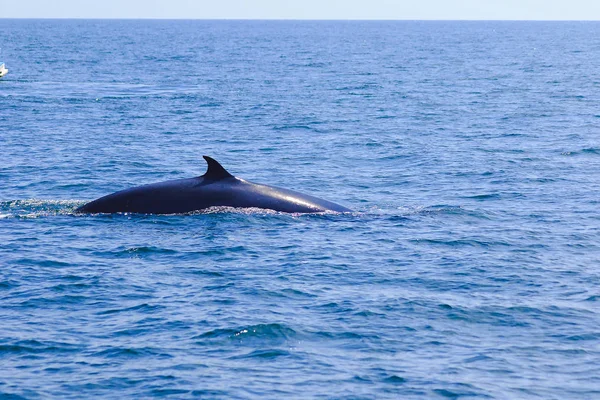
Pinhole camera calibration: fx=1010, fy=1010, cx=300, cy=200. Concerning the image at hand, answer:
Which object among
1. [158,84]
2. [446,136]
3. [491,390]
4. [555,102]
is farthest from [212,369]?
[158,84]

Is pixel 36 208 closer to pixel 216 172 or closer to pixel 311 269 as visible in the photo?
pixel 216 172

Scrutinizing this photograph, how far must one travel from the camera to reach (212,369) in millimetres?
16078

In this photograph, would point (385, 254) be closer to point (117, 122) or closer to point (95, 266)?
point (95, 266)

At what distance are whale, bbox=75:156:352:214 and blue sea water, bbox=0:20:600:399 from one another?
1.01ft

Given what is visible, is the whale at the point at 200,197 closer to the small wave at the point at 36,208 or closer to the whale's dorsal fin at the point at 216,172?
the whale's dorsal fin at the point at 216,172

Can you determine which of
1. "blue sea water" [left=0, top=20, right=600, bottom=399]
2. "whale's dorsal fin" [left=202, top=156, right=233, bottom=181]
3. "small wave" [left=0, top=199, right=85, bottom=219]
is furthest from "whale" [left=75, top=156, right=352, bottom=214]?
"small wave" [left=0, top=199, right=85, bottom=219]

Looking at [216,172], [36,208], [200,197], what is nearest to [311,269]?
[216,172]

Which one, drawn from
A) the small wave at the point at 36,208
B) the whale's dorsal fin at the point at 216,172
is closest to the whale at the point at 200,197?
the whale's dorsal fin at the point at 216,172

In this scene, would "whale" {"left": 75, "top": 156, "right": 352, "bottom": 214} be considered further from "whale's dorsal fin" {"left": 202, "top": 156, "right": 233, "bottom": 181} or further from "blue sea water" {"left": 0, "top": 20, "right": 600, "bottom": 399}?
"blue sea water" {"left": 0, "top": 20, "right": 600, "bottom": 399}

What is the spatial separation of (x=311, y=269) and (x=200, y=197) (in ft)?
15.6

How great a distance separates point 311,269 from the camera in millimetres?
21938

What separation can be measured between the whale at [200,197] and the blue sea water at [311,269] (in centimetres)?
31

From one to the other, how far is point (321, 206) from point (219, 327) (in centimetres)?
930

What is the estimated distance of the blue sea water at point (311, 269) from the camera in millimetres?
16062
